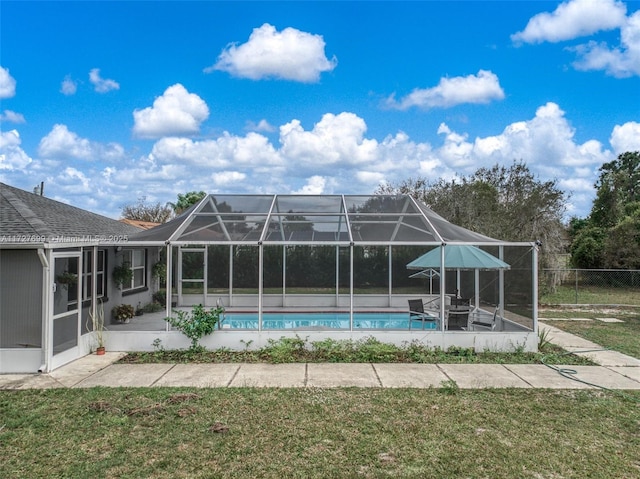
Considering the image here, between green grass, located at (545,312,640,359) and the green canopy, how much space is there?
3.18 meters

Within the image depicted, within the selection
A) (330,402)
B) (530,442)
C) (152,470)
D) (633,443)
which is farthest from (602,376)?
(152,470)

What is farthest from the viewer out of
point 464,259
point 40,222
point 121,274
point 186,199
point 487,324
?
point 186,199

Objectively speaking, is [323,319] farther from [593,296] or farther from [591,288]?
[591,288]

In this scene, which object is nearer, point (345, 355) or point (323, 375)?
point (323, 375)

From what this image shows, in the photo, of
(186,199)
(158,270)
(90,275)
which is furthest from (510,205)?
(186,199)

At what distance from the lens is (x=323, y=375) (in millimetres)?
6949

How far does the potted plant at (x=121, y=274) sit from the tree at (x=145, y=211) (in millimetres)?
23887

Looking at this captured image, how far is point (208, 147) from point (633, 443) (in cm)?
1714

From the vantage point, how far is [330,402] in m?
5.68

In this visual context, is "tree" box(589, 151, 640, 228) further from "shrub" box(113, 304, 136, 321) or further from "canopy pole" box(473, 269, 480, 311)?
"shrub" box(113, 304, 136, 321)

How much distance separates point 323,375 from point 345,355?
1.16 meters

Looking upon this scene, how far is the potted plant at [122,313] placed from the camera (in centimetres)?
1026

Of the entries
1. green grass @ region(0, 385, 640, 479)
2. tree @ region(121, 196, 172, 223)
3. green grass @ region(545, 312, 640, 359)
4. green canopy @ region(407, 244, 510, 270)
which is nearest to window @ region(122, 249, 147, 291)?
green grass @ region(0, 385, 640, 479)

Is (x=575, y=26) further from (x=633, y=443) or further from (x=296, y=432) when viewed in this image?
(x=296, y=432)
